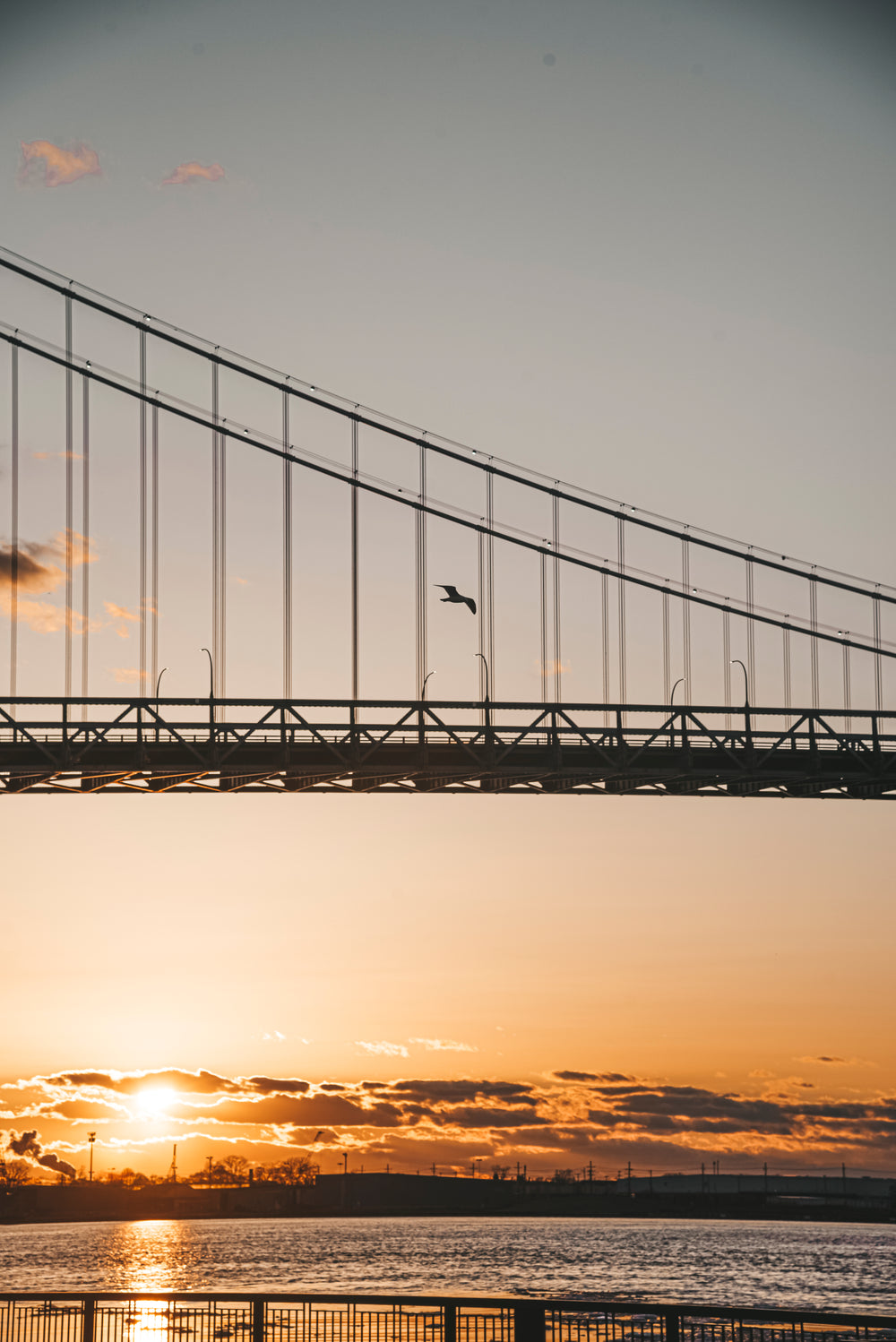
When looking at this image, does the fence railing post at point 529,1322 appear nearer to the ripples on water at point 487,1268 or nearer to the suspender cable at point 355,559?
the suspender cable at point 355,559

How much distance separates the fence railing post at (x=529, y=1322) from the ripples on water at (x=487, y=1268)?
65869mm

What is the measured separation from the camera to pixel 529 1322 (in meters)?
24.9

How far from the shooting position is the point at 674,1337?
24.9 metres

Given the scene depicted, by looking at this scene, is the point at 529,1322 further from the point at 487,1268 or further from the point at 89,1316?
the point at 487,1268

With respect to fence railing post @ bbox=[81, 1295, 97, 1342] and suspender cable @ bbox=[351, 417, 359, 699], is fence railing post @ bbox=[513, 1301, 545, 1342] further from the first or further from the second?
suspender cable @ bbox=[351, 417, 359, 699]

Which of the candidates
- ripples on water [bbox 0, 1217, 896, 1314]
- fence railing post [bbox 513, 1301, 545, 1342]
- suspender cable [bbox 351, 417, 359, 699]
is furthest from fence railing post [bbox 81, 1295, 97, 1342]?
ripples on water [bbox 0, 1217, 896, 1314]

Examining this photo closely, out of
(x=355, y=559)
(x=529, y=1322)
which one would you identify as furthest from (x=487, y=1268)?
(x=529, y=1322)

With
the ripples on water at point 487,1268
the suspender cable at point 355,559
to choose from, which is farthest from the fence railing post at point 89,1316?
the ripples on water at point 487,1268

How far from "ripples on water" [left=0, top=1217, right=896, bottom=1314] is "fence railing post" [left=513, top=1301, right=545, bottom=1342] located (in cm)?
6587

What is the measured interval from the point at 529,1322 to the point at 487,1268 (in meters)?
102

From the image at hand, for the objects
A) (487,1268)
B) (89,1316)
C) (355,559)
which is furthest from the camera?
(487,1268)

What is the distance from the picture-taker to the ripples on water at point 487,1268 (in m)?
97.2

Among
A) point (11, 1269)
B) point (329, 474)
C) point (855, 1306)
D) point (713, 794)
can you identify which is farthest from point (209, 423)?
point (11, 1269)

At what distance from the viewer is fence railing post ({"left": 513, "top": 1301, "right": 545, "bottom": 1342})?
24859 millimetres
